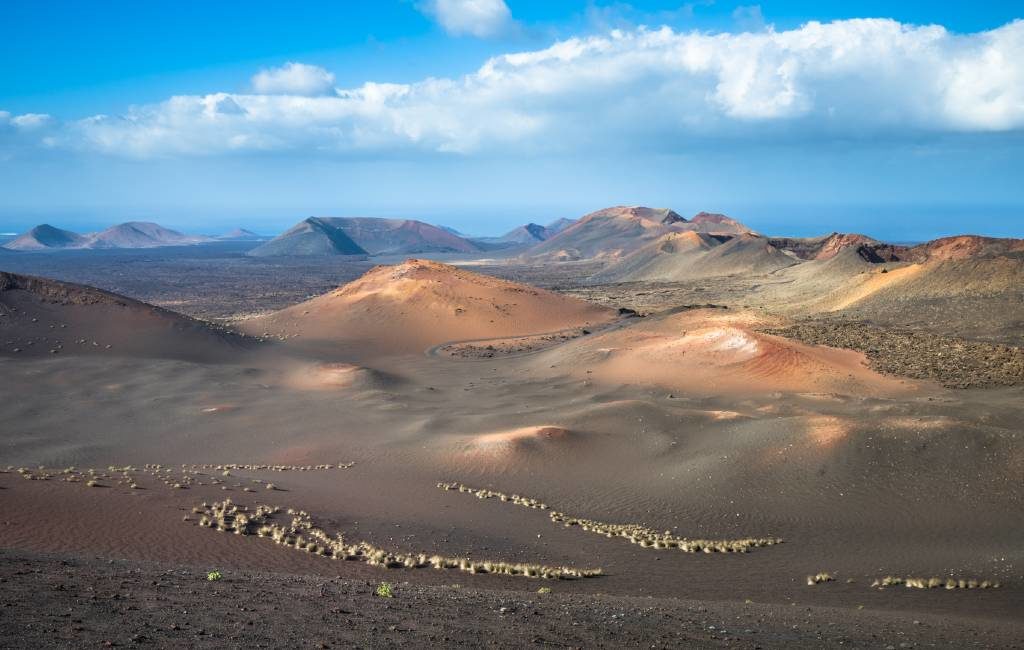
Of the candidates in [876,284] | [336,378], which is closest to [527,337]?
[336,378]

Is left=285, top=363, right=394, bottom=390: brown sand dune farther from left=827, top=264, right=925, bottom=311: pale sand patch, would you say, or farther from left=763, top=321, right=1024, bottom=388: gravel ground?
left=827, top=264, right=925, bottom=311: pale sand patch

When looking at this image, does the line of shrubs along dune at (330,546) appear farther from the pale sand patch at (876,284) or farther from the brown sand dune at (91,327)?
the pale sand patch at (876,284)

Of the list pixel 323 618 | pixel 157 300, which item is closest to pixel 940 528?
pixel 323 618

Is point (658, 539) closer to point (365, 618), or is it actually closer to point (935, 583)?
point (935, 583)

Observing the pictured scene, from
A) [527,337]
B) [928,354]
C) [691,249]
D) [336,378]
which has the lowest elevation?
[336,378]

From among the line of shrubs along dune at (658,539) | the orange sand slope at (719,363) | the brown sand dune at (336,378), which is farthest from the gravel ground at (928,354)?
the brown sand dune at (336,378)

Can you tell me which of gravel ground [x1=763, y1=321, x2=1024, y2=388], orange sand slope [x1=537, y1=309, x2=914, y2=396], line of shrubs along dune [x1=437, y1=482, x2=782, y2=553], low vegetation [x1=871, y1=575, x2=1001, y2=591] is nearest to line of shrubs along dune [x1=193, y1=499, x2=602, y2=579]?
line of shrubs along dune [x1=437, y1=482, x2=782, y2=553]
